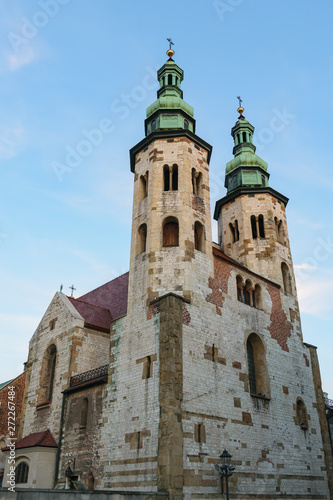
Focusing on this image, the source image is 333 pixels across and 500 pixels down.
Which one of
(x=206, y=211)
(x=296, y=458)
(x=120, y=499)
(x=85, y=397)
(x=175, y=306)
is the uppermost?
(x=206, y=211)

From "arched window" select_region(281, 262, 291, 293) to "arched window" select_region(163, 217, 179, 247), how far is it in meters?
9.01

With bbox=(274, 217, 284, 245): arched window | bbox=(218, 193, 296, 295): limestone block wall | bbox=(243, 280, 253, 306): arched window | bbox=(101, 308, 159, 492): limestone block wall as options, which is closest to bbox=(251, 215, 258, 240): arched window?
bbox=(218, 193, 296, 295): limestone block wall

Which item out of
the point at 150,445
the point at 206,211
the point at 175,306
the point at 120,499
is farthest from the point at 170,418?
the point at 206,211

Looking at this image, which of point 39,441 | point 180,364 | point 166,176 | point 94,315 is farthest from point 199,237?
point 39,441

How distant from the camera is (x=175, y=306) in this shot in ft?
60.7

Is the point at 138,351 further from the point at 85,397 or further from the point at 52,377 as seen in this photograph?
the point at 52,377

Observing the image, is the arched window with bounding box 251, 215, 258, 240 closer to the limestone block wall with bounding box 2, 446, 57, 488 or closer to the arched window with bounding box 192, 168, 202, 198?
the arched window with bounding box 192, 168, 202, 198

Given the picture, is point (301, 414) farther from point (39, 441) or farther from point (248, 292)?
point (39, 441)

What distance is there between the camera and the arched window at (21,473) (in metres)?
20.8

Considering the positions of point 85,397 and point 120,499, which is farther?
point 85,397

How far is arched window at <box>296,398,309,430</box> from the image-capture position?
22.6 meters

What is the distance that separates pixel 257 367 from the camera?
73.0 ft

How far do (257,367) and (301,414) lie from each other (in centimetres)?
382

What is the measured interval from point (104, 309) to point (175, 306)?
10691 mm
